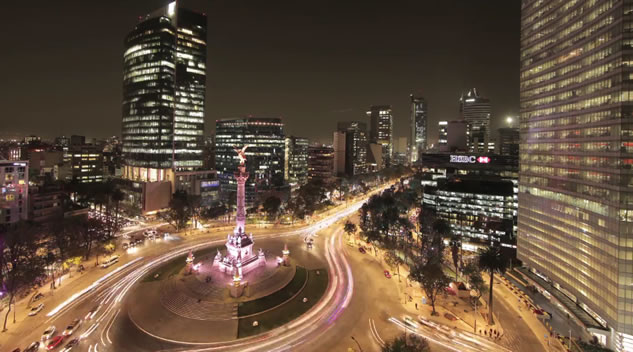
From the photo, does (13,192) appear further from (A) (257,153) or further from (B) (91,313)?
(A) (257,153)

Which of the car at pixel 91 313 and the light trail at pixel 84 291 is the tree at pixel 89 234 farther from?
the car at pixel 91 313

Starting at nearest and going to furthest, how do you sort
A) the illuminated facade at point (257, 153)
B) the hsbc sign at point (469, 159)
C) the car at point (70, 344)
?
1. the car at point (70, 344)
2. the hsbc sign at point (469, 159)
3. the illuminated facade at point (257, 153)

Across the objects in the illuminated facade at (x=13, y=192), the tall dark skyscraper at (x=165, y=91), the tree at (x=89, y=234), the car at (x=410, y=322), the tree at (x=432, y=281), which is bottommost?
the car at (x=410, y=322)

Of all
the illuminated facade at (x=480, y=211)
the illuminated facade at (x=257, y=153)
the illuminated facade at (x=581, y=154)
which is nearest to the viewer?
the illuminated facade at (x=581, y=154)

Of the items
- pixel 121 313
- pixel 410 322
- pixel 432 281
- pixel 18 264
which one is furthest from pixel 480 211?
pixel 18 264

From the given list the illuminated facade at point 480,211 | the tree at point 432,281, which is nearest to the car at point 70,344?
the tree at point 432,281

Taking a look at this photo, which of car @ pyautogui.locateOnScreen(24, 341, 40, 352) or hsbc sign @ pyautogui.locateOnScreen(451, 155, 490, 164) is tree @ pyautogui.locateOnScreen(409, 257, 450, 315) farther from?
hsbc sign @ pyautogui.locateOnScreen(451, 155, 490, 164)

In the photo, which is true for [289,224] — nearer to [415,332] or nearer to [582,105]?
[415,332]
